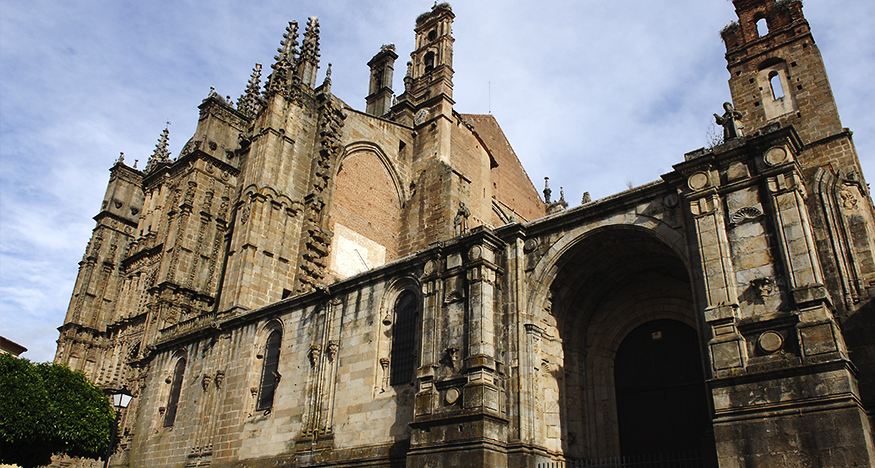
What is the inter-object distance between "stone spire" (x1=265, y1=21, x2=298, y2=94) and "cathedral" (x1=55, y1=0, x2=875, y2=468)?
4.0 inches

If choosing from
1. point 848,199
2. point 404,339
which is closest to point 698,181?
point 848,199

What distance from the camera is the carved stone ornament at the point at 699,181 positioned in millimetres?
12156

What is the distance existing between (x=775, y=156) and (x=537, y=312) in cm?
564

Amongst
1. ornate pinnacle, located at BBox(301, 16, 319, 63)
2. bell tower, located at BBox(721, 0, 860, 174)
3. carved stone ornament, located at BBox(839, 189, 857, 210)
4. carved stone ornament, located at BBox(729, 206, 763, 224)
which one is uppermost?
ornate pinnacle, located at BBox(301, 16, 319, 63)

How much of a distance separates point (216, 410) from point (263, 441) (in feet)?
9.91

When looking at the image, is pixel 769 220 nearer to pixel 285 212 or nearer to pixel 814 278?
pixel 814 278

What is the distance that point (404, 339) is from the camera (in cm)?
1611

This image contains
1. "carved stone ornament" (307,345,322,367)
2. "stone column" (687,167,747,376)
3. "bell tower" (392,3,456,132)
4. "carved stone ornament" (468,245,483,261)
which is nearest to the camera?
"stone column" (687,167,747,376)

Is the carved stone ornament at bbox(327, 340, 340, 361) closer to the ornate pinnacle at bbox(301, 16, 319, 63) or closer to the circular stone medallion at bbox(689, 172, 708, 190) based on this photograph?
the circular stone medallion at bbox(689, 172, 708, 190)

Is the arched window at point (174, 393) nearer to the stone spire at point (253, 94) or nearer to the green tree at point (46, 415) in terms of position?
the green tree at point (46, 415)

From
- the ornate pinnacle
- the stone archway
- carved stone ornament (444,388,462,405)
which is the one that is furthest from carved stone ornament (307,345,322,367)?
the ornate pinnacle

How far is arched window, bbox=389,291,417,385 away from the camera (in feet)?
51.2

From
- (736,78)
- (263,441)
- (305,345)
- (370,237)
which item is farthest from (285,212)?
(736,78)

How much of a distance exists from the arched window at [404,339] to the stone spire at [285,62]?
13231 millimetres
